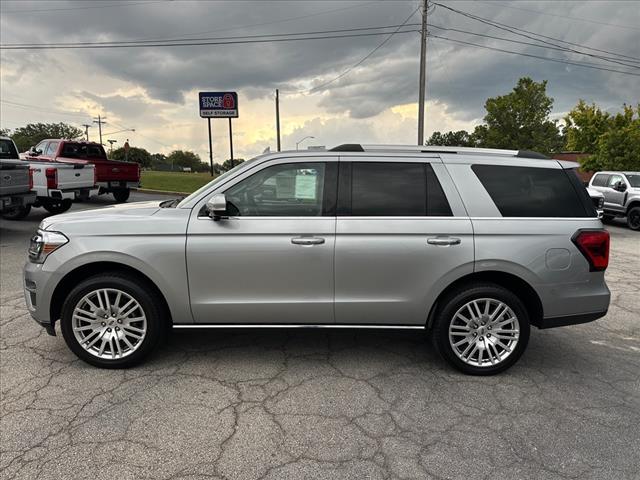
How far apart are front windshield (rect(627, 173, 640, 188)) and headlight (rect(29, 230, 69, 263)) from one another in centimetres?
1570

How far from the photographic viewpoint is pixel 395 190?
357 centimetres

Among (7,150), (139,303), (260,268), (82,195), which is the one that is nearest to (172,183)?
(82,195)

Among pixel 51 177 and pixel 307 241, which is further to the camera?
pixel 51 177

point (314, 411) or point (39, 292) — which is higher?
point (39, 292)

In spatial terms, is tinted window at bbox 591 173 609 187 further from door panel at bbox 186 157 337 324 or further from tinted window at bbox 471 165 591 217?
door panel at bbox 186 157 337 324

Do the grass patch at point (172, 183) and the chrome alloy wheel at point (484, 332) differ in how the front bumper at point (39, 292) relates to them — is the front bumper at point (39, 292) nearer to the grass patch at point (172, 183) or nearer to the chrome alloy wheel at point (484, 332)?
the chrome alloy wheel at point (484, 332)

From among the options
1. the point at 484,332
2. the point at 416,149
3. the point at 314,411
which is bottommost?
the point at 314,411

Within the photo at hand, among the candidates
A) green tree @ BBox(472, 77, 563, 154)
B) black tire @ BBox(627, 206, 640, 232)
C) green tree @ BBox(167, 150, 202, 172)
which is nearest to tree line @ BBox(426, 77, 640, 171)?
green tree @ BBox(472, 77, 563, 154)

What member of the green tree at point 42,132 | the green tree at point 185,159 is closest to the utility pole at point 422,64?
the green tree at point 42,132

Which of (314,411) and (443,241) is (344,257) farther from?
(314,411)

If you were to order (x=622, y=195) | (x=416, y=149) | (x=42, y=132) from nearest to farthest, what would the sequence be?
1. (x=416, y=149)
2. (x=622, y=195)
3. (x=42, y=132)

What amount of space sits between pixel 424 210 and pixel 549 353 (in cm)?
190

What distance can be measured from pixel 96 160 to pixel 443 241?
45.8 ft

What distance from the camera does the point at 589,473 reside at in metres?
2.48
